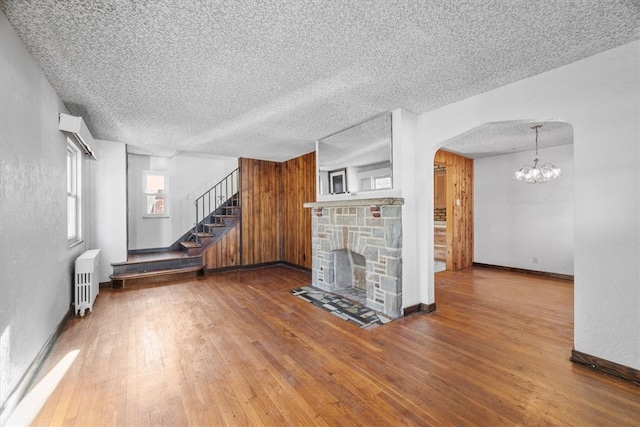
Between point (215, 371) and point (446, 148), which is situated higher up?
point (446, 148)

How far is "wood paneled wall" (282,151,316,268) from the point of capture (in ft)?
18.9

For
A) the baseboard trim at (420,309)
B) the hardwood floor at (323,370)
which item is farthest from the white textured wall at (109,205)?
the baseboard trim at (420,309)

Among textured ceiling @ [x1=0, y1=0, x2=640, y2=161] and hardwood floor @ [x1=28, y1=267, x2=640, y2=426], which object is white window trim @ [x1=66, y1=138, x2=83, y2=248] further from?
hardwood floor @ [x1=28, y1=267, x2=640, y2=426]

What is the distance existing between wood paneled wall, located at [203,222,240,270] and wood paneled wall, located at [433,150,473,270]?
4.72 meters

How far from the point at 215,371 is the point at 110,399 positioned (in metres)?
0.69

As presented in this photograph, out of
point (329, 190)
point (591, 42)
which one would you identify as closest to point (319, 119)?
point (329, 190)

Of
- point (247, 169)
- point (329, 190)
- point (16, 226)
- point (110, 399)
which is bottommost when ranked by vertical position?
point (110, 399)

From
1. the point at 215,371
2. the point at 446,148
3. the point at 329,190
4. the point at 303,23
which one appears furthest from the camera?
the point at 446,148

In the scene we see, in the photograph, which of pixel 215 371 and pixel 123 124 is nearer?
pixel 215 371

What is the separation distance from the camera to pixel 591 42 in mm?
2057

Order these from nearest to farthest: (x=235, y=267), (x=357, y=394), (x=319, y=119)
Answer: (x=357, y=394) < (x=319, y=119) < (x=235, y=267)

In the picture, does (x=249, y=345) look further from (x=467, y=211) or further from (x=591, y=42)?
(x=467, y=211)

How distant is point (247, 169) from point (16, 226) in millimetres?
4491

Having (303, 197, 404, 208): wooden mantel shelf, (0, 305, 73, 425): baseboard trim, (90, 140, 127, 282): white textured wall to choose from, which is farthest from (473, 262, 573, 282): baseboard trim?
(90, 140, 127, 282): white textured wall
